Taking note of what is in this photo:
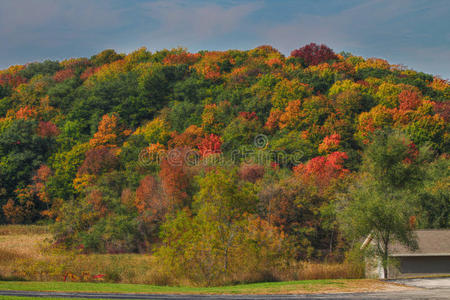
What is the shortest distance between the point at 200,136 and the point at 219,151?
6679 mm

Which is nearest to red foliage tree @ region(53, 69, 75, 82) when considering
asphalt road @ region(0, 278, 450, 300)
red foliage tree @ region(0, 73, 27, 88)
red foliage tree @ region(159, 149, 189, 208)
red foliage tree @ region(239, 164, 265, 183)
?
red foliage tree @ region(0, 73, 27, 88)

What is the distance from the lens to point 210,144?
227 feet

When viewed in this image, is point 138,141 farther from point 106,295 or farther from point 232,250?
point 106,295

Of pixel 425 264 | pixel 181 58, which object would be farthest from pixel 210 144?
pixel 181 58

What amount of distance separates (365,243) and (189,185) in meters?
24.8

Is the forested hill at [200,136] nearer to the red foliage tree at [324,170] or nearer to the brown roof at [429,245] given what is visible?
the red foliage tree at [324,170]

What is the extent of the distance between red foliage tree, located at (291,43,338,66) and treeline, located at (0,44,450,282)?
65cm

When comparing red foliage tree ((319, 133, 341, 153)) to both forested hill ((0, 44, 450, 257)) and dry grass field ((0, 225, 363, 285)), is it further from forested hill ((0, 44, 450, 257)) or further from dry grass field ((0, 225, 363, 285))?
dry grass field ((0, 225, 363, 285))

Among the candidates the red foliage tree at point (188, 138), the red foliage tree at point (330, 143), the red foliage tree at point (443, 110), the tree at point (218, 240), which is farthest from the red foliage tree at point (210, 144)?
the tree at point (218, 240)

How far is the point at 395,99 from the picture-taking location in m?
77.1

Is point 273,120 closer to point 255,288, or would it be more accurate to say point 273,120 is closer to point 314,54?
point 314,54

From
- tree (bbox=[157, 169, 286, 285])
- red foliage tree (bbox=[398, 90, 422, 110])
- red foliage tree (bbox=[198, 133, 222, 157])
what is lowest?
tree (bbox=[157, 169, 286, 285])

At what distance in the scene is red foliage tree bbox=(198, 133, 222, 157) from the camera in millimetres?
67812

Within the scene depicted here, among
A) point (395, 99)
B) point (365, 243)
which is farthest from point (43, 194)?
point (395, 99)
